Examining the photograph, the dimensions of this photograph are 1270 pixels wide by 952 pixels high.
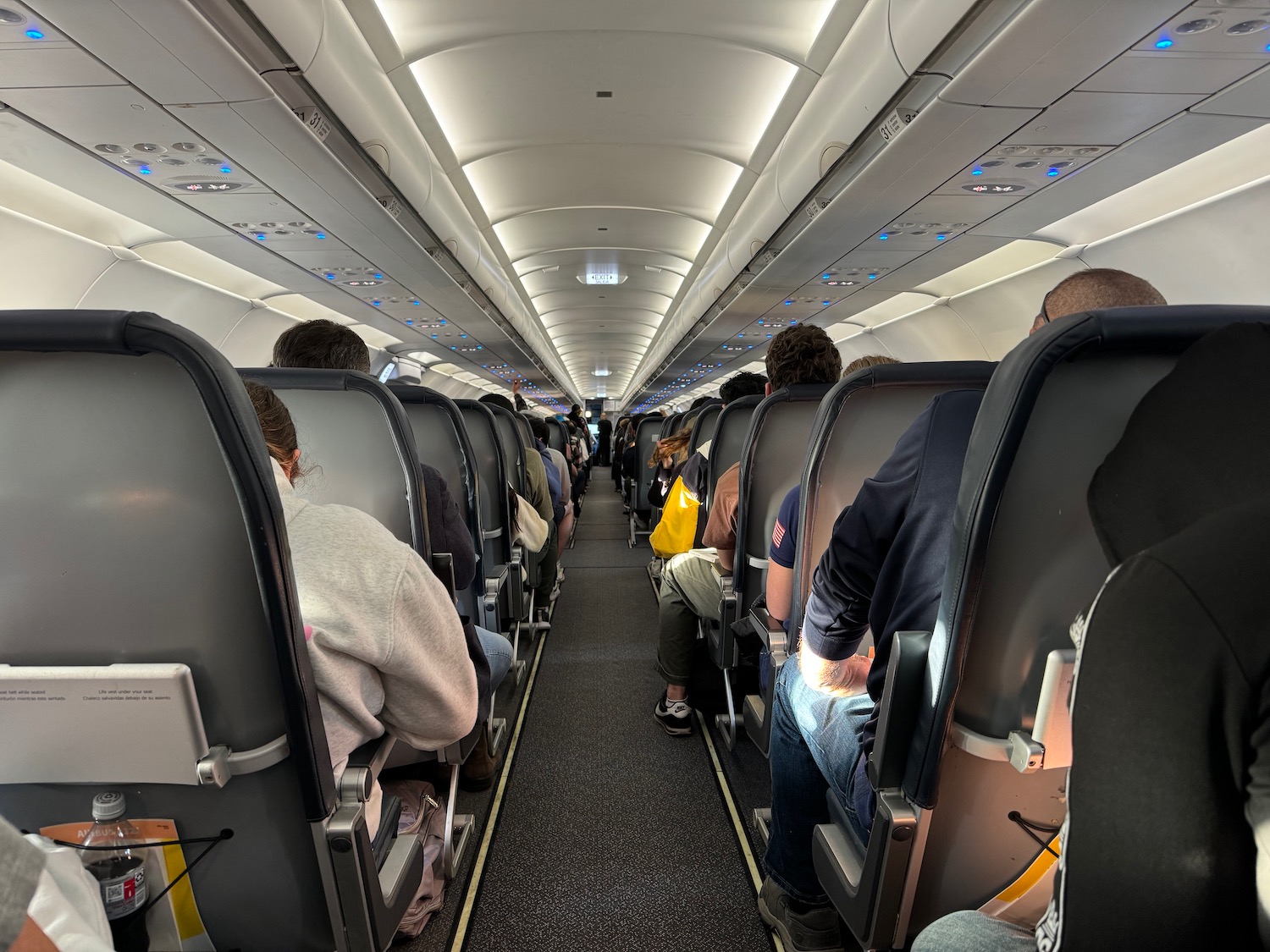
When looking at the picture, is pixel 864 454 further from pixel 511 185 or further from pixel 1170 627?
pixel 511 185

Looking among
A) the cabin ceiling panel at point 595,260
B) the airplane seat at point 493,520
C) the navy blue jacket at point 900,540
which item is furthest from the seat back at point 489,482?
the cabin ceiling panel at point 595,260

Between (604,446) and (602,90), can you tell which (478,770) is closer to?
(602,90)

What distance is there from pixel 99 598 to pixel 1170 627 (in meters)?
1.69

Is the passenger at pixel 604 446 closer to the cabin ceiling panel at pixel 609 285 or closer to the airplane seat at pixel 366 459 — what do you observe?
the cabin ceiling panel at pixel 609 285

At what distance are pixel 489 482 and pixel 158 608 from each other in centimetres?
278

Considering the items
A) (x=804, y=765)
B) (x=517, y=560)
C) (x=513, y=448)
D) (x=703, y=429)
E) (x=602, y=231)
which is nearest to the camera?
(x=804, y=765)

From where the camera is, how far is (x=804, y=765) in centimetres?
205

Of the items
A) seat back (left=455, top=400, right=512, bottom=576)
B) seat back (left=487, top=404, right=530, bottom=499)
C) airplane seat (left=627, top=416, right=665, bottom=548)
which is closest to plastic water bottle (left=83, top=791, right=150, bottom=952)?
seat back (left=455, top=400, right=512, bottom=576)

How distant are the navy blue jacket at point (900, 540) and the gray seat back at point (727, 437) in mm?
1954

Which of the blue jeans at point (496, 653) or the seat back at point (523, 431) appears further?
the seat back at point (523, 431)

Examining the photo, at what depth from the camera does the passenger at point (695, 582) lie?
300cm

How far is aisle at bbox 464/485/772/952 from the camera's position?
2.29 m

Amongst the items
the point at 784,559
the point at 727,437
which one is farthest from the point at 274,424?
the point at 727,437

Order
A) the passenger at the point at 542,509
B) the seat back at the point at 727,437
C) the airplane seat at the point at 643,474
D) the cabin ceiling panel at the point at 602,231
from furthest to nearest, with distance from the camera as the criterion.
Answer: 1. the airplane seat at the point at 643,474
2. the cabin ceiling panel at the point at 602,231
3. the passenger at the point at 542,509
4. the seat back at the point at 727,437
